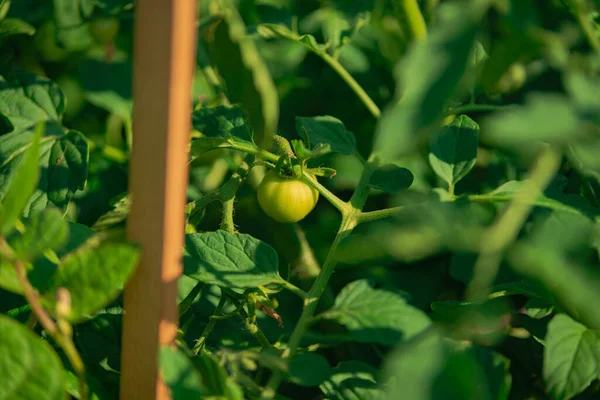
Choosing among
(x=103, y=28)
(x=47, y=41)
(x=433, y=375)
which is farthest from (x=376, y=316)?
(x=47, y=41)

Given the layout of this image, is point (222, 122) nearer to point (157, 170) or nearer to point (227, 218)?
point (227, 218)

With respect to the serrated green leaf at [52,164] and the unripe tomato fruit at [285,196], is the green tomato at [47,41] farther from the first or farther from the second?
the unripe tomato fruit at [285,196]

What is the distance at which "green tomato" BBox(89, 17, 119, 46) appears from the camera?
1212mm

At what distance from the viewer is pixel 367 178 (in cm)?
78

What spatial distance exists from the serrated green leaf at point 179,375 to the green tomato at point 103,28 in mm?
840

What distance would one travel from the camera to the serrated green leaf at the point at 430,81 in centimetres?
35

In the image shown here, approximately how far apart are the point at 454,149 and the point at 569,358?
269 mm

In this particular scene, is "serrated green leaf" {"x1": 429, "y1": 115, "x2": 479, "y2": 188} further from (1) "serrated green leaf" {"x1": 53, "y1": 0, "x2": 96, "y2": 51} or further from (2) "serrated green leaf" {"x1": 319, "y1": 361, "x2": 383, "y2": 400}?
(1) "serrated green leaf" {"x1": 53, "y1": 0, "x2": 96, "y2": 51}

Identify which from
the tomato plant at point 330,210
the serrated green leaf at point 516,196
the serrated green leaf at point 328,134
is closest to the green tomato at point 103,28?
the tomato plant at point 330,210

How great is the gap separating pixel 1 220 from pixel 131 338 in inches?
7.3

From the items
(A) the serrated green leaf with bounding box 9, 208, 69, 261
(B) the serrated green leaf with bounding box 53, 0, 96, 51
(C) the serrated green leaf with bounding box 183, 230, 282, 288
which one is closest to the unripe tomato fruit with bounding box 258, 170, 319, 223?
(C) the serrated green leaf with bounding box 183, 230, 282, 288

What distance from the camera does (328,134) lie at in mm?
833

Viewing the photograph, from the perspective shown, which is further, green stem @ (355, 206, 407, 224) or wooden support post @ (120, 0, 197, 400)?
green stem @ (355, 206, 407, 224)

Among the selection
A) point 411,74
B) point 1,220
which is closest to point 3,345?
point 1,220
